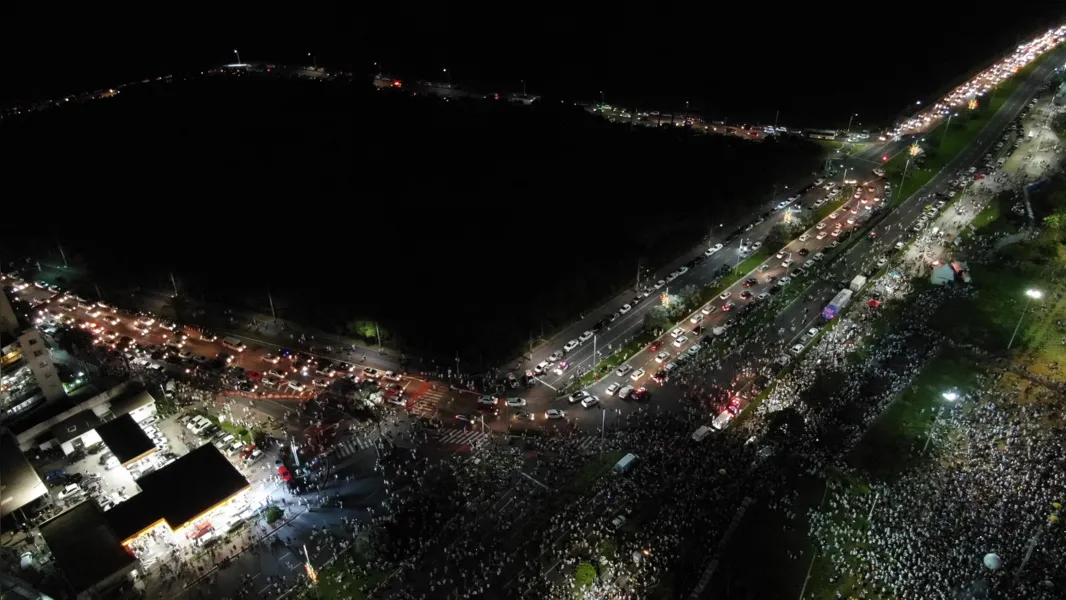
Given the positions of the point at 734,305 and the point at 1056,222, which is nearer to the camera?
the point at 734,305

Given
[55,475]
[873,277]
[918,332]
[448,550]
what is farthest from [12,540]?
[873,277]

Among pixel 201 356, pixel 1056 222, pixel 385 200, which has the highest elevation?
pixel 385 200

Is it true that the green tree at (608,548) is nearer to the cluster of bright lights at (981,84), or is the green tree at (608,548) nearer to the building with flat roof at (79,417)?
the building with flat roof at (79,417)

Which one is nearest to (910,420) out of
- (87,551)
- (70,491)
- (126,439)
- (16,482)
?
(87,551)

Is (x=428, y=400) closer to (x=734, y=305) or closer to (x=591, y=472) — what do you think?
(x=591, y=472)

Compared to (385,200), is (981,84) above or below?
above

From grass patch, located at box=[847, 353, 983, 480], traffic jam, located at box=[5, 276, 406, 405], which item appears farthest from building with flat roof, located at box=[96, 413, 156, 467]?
grass patch, located at box=[847, 353, 983, 480]
